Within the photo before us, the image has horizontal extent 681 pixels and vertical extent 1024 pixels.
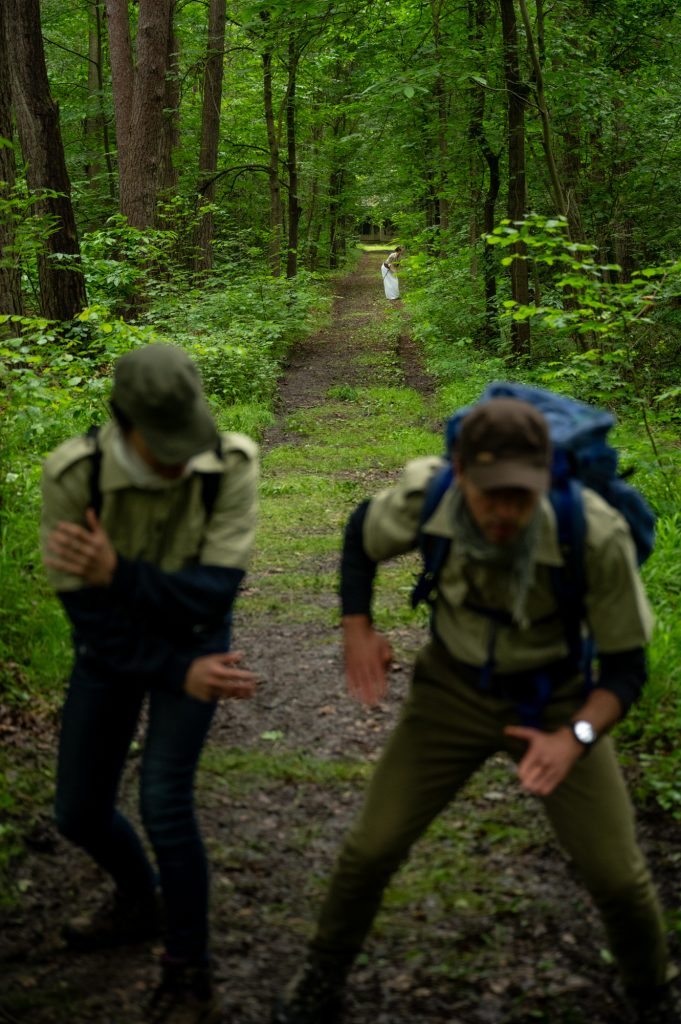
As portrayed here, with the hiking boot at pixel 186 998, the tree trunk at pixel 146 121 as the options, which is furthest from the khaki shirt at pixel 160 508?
the tree trunk at pixel 146 121

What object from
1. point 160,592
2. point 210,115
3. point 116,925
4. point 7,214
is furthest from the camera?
point 210,115

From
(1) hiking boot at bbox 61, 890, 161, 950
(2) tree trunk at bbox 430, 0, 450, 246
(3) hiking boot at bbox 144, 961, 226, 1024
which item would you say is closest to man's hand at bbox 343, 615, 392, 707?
(3) hiking boot at bbox 144, 961, 226, 1024

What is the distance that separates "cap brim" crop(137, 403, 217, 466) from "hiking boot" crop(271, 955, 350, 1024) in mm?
1551

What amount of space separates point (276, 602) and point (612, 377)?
3050 millimetres

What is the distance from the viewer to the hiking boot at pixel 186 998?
113 inches

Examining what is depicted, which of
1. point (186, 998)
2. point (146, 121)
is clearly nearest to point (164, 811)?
point (186, 998)

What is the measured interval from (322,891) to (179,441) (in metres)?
2.17

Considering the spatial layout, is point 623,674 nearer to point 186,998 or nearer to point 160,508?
point 160,508

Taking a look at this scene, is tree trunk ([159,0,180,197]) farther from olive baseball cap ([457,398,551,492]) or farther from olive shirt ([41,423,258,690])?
olive baseball cap ([457,398,551,492])

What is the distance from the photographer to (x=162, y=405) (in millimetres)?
2604

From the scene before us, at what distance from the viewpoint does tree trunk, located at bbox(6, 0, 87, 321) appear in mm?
11562

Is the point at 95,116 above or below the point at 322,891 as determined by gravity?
above

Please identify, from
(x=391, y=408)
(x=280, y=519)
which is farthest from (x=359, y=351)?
(x=280, y=519)

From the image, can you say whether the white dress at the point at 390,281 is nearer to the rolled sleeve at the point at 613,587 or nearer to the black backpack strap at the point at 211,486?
the black backpack strap at the point at 211,486
